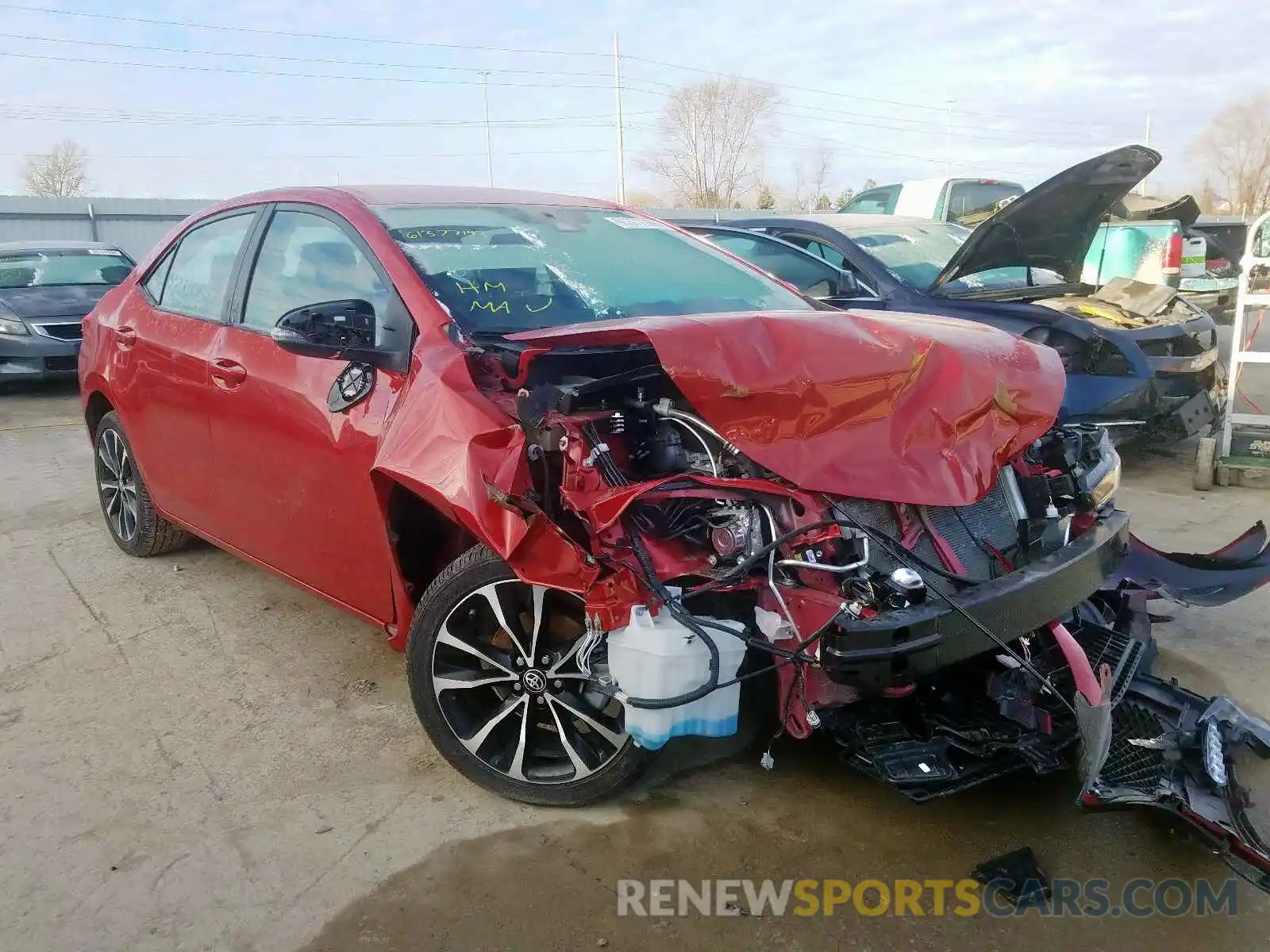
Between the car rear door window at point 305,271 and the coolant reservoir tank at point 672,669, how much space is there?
134 centimetres

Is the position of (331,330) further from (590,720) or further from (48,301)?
(48,301)

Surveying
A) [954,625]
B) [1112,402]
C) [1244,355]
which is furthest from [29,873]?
[1244,355]

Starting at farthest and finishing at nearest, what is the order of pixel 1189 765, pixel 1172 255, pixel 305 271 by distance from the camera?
pixel 1172 255, pixel 305 271, pixel 1189 765

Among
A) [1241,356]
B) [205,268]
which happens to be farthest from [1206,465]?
[205,268]

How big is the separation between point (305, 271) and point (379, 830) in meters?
1.91

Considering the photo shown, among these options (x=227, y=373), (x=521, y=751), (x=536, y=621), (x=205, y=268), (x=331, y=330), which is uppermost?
(x=205, y=268)

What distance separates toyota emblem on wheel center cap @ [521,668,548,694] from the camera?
2.81m

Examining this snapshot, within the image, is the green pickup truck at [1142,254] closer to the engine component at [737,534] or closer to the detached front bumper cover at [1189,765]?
the detached front bumper cover at [1189,765]

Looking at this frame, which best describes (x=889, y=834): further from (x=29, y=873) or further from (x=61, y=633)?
(x=61, y=633)

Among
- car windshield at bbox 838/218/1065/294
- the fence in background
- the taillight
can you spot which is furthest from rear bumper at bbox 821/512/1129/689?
the fence in background

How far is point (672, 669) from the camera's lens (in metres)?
2.45

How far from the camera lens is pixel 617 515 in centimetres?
244

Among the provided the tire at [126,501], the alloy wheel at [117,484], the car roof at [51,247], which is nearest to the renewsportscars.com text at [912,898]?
the tire at [126,501]

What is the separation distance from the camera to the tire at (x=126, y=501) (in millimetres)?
4840
